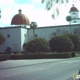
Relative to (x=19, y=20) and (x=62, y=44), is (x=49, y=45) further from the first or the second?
(x=19, y=20)

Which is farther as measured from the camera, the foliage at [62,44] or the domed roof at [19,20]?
the domed roof at [19,20]

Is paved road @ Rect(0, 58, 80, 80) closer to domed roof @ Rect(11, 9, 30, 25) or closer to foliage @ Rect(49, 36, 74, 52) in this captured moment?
foliage @ Rect(49, 36, 74, 52)

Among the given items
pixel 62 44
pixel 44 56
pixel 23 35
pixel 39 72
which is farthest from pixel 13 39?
pixel 39 72

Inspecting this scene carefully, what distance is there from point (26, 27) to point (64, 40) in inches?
1309

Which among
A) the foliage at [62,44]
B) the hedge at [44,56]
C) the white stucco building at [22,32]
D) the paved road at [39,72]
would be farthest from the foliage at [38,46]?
the paved road at [39,72]

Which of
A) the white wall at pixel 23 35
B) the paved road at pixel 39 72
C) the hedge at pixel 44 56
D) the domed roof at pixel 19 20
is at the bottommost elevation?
the hedge at pixel 44 56

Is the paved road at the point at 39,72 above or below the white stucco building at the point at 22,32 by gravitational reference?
below

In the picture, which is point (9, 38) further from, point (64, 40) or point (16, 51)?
point (64, 40)

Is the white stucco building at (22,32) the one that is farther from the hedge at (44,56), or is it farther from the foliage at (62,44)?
the hedge at (44,56)

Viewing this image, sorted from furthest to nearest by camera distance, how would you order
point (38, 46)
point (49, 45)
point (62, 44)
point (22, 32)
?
point (22, 32) → point (49, 45) → point (62, 44) → point (38, 46)

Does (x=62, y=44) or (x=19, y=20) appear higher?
(x=19, y=20)

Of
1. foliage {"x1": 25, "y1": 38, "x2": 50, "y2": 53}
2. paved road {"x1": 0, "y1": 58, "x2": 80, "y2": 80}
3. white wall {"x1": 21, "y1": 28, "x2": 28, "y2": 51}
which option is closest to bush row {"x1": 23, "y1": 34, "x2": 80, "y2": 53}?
foliage {"x1": 25, "y1": 38, "x2": 50, "y2": 53}

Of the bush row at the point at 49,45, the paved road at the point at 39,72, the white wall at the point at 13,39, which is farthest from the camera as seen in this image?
the white wall at the point at 13,39

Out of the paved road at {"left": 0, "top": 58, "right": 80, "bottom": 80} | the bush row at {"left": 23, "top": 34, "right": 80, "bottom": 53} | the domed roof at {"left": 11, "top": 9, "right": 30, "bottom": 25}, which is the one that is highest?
the domed roof at {"left": 11, "top": 9, "right": 30, "bottom": 25}
